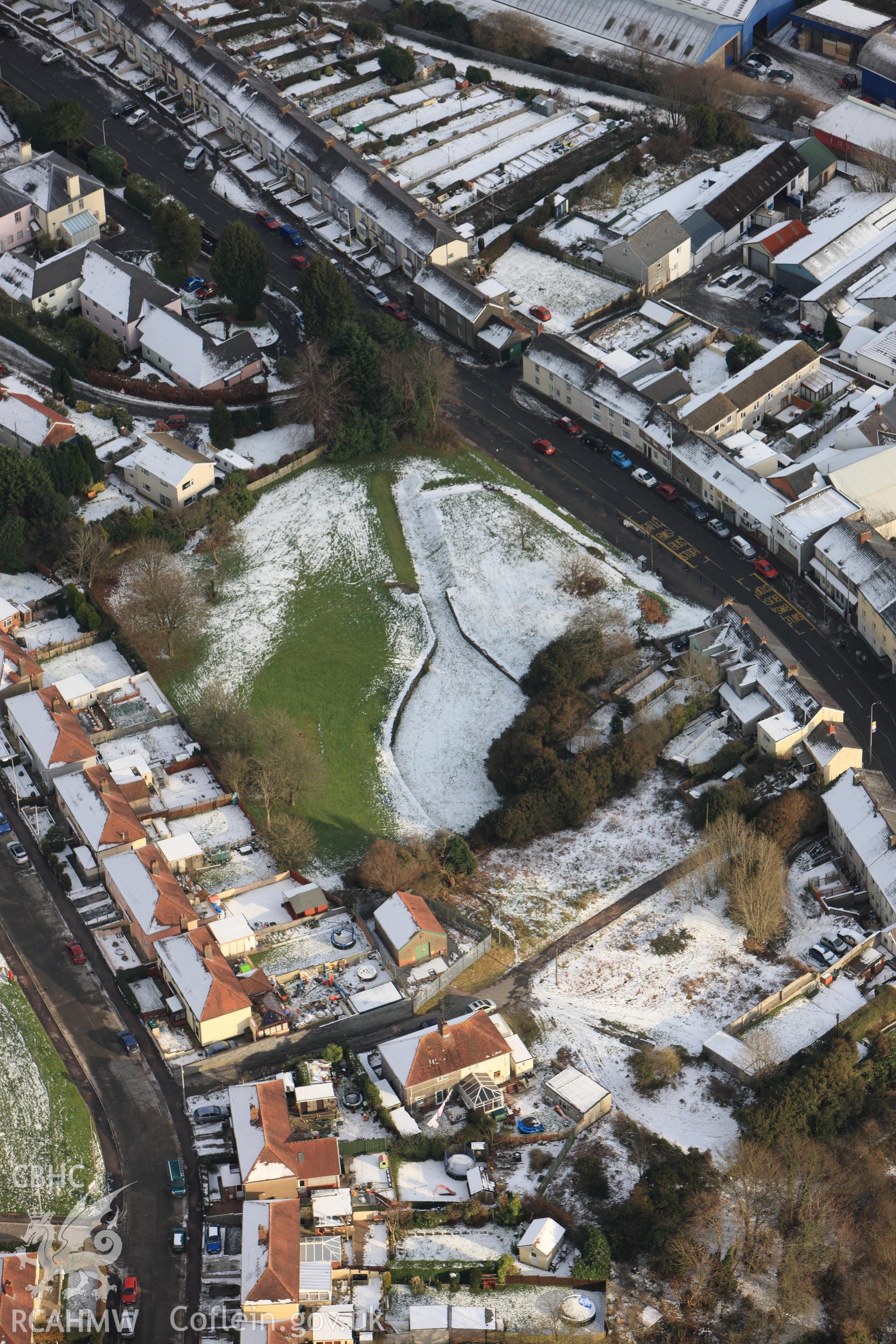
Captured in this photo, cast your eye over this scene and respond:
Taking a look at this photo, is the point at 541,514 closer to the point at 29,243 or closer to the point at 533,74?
the point at 29,243

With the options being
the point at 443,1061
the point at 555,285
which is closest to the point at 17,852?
the point at 443,1061

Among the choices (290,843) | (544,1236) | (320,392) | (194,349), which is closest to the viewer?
(544,1236)

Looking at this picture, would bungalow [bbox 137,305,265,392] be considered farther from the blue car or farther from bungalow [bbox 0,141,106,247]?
the blue car

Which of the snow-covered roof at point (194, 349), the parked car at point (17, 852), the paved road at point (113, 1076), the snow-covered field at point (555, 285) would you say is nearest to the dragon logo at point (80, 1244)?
the paved road at point (113, 1076)

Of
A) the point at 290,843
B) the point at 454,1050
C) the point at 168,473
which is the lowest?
the point at 454,1050

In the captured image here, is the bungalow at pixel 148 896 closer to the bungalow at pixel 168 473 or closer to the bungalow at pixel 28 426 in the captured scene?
the bungalow at pixel 168 473

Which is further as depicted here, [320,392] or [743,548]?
[320,392]

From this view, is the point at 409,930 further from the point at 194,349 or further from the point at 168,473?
the point at 194,349
